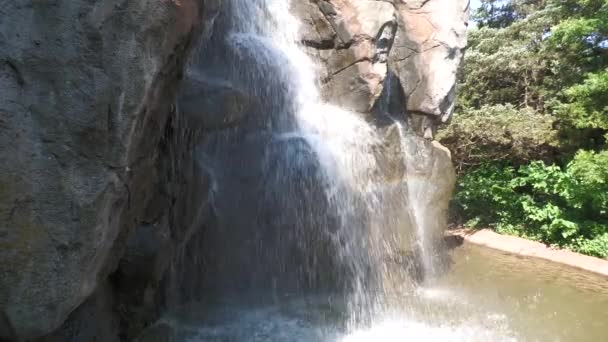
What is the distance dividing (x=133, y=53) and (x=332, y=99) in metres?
5.18

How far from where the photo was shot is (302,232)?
643cm

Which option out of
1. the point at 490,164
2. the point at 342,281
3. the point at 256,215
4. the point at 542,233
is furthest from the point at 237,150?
the point at 490,164

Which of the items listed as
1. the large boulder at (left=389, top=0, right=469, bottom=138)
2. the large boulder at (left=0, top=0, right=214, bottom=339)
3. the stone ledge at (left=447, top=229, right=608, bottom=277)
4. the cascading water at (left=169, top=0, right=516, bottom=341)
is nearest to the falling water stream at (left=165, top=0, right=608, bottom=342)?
the cascading water at (left=169, top=0, right=516, bottom=341)

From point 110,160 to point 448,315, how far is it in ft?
15.3

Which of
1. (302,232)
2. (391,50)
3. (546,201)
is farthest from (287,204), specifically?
(546,201)

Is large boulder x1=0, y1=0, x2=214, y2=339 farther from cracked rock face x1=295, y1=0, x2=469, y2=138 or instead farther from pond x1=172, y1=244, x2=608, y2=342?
cracked rock face x1=295, y1=0, x2=469, y2=138

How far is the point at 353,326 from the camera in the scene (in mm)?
5785

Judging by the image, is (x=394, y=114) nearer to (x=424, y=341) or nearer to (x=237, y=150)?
(x=237, y=150)

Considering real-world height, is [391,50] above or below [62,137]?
above

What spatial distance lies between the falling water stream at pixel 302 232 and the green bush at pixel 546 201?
2381 millimetres

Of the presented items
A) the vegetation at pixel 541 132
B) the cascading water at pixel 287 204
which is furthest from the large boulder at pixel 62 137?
the vegetation at pixel 541 132

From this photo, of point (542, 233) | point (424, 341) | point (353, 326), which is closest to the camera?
point (424, 341)

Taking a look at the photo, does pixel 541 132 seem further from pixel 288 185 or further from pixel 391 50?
pixel 288 185

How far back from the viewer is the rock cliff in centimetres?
249
